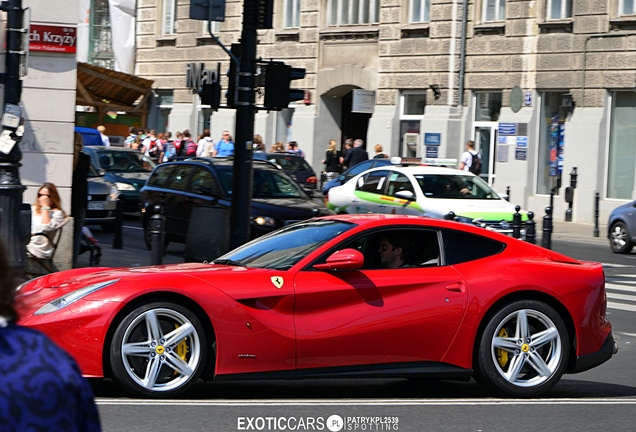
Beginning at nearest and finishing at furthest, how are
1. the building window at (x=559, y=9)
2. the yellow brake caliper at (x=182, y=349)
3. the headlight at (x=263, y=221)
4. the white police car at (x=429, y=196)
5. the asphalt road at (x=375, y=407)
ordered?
the asphalt road at (x=375, y=407) < the yellow brake caliper at (x=182, y=349) < the headlight at (x=263, y=221) < the white police car at (x=429, y=196) < the building window at (x=559, y=9)

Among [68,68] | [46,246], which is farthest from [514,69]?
[46,246]

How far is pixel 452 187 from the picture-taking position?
62.5ft

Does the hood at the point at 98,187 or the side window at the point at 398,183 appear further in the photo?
the hood at the point at 98,187

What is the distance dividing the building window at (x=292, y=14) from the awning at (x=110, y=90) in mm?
6035

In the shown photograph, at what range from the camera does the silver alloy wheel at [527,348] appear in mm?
7746

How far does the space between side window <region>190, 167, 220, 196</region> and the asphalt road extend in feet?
30.7

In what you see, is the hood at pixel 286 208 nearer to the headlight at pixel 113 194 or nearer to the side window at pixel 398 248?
the headlight at pixel 113 194

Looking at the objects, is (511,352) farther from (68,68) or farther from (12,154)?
(68,68)

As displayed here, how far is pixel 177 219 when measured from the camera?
18.0 m

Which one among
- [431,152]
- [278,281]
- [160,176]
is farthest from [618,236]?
[278,281]

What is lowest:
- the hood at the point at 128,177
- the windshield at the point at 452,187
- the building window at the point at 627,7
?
the hood at the point at 128,177

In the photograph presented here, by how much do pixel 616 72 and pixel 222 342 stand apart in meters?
22.5

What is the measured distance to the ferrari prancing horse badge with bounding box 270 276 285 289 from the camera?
735cm

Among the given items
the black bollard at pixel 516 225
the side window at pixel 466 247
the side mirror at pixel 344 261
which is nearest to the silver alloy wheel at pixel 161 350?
the side mirror at pixel 344 261
